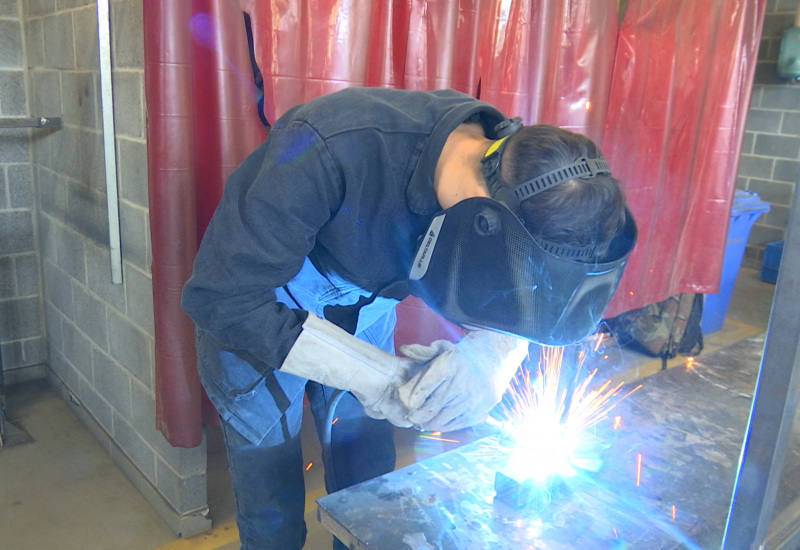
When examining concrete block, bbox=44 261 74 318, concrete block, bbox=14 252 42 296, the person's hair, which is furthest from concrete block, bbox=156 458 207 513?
the person's hair

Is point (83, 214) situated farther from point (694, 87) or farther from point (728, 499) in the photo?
point (694, 87)

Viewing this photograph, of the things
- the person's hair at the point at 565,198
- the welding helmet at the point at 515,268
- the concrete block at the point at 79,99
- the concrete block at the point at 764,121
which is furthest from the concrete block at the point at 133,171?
the concrete block at the point at 764,121

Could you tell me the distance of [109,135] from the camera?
230 centimetres

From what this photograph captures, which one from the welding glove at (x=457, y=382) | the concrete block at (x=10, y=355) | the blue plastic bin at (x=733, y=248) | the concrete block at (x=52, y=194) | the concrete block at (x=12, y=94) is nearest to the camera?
the welding glove at (x=457, y=382)

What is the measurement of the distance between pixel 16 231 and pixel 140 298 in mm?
1416

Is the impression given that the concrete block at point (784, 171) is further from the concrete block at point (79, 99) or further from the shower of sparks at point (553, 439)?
the concrete block at point (79, 99)

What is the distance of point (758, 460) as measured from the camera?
116 cm

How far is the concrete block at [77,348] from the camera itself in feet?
9.86

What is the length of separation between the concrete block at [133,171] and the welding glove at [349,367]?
1.11m

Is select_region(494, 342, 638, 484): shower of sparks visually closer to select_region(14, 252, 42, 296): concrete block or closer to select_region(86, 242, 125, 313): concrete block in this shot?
select_region(86, 242, 125, 313): concrete block

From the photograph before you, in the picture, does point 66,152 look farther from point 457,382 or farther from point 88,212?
point 457,382

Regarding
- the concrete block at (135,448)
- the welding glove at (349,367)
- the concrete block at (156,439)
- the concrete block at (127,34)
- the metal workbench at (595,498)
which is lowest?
the concrete block at (135,448)

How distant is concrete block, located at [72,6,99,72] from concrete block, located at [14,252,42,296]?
1.24m

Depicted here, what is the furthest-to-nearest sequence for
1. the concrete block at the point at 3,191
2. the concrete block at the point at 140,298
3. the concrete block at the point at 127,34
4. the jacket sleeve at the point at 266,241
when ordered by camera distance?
1. the concrete block at the point at 3,191
2. the concrete block at the point at 140,298
3. the concrete block at the point at 127,34
4. the jacket sleeve at the point at 266,241
